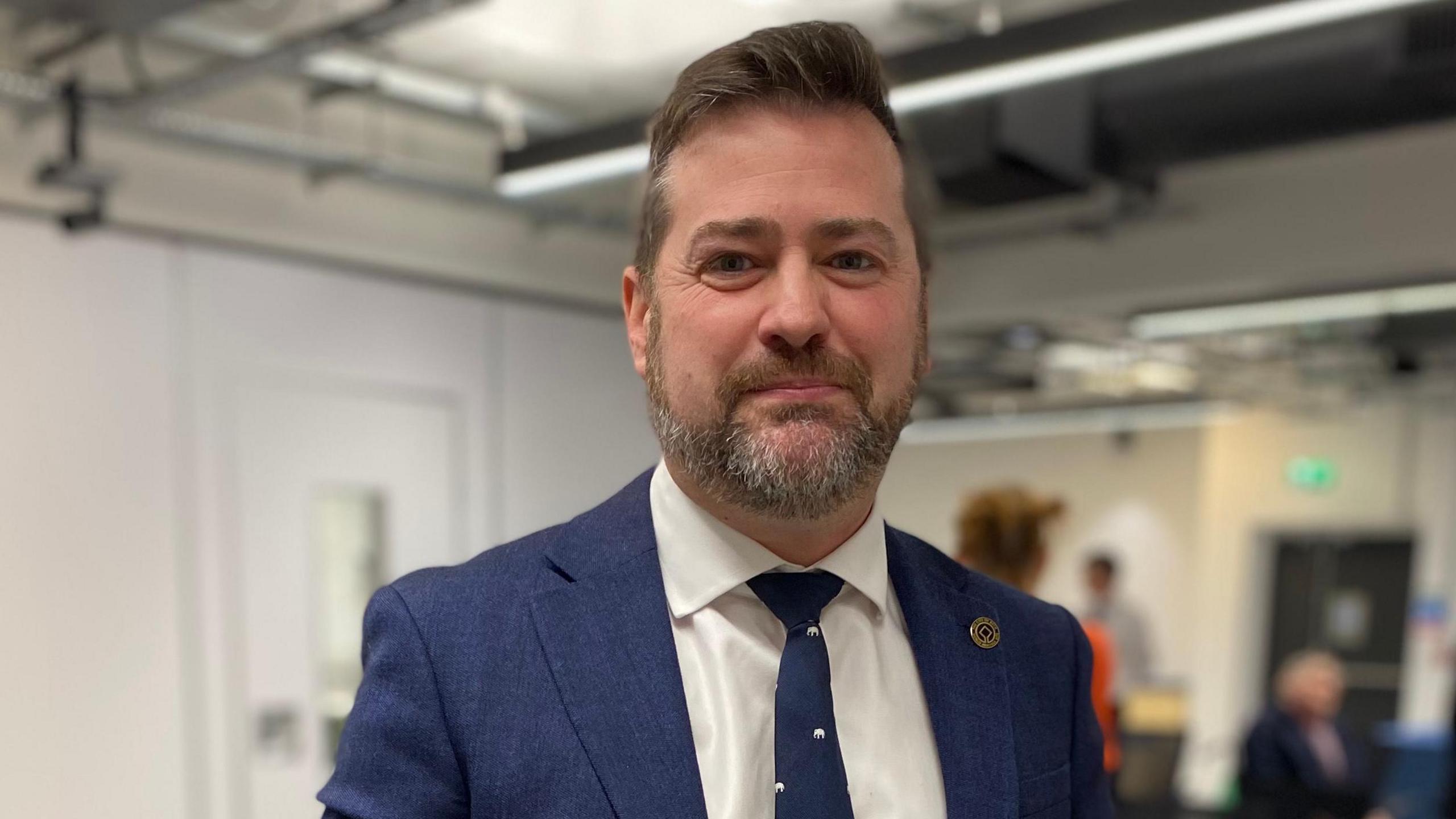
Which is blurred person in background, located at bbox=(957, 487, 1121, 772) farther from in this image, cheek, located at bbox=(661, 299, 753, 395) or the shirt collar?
cheek, located at bbox=(661, 299, 753, 395)

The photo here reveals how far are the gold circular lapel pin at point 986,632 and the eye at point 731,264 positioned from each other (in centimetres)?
48

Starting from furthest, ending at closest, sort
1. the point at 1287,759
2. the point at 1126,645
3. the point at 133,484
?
the point at 1126,645, the point at 1287,759, the point at 133,484

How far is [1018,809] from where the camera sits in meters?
1.17

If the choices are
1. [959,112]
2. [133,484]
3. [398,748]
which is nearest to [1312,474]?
[959,112]

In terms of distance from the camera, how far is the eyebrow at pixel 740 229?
1052 mm

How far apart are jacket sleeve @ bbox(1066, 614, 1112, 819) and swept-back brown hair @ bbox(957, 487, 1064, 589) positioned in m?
2.30

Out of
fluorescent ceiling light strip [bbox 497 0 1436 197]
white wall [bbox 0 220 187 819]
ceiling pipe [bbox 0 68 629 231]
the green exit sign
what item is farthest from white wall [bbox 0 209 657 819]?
the green exit sign

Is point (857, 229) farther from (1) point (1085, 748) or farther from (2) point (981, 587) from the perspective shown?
(1) point (1085, 748)

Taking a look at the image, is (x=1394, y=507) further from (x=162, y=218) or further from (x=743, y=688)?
(x=743, y=688)

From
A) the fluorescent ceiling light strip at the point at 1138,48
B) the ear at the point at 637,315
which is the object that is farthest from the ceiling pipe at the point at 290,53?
the ear at the point at 637,315

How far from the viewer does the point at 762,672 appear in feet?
3.67

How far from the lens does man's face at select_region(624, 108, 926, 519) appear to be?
3.42ft

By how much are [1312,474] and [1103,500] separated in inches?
82.7

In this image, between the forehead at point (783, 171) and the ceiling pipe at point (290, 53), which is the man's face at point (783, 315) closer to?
the forehead at point (783, 171)
